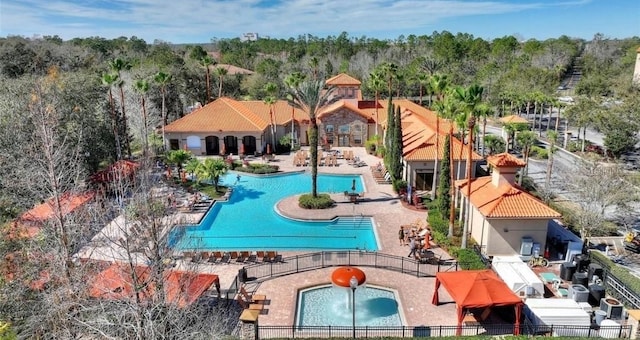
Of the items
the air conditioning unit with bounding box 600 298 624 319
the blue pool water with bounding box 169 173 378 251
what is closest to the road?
the air conditioning unit with bounding box 600 298 624 319

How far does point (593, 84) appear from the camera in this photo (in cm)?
6594

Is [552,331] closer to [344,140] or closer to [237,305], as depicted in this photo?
[237,305]

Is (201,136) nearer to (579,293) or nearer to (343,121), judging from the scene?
(343,121)

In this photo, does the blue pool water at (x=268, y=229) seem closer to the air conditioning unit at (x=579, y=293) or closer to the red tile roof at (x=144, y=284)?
the red tile roof at (x=144, y=284)

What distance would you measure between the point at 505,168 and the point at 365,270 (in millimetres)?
10375

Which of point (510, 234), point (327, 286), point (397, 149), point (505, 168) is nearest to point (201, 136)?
point (397, 149)

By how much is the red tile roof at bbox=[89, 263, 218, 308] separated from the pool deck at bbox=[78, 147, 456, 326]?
1.77 ft

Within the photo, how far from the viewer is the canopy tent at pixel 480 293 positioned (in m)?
17.3

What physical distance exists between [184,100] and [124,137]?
2415 cm

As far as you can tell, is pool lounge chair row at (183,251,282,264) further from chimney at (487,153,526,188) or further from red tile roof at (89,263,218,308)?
chimney at (487,153,526,188)

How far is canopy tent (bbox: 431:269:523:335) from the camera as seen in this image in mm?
17344

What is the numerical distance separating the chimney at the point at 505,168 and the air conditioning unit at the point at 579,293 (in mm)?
7733

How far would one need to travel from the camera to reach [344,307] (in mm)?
20609

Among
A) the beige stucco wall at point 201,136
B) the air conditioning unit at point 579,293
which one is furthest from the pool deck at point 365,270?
the beige stucco wall at point 201,136
